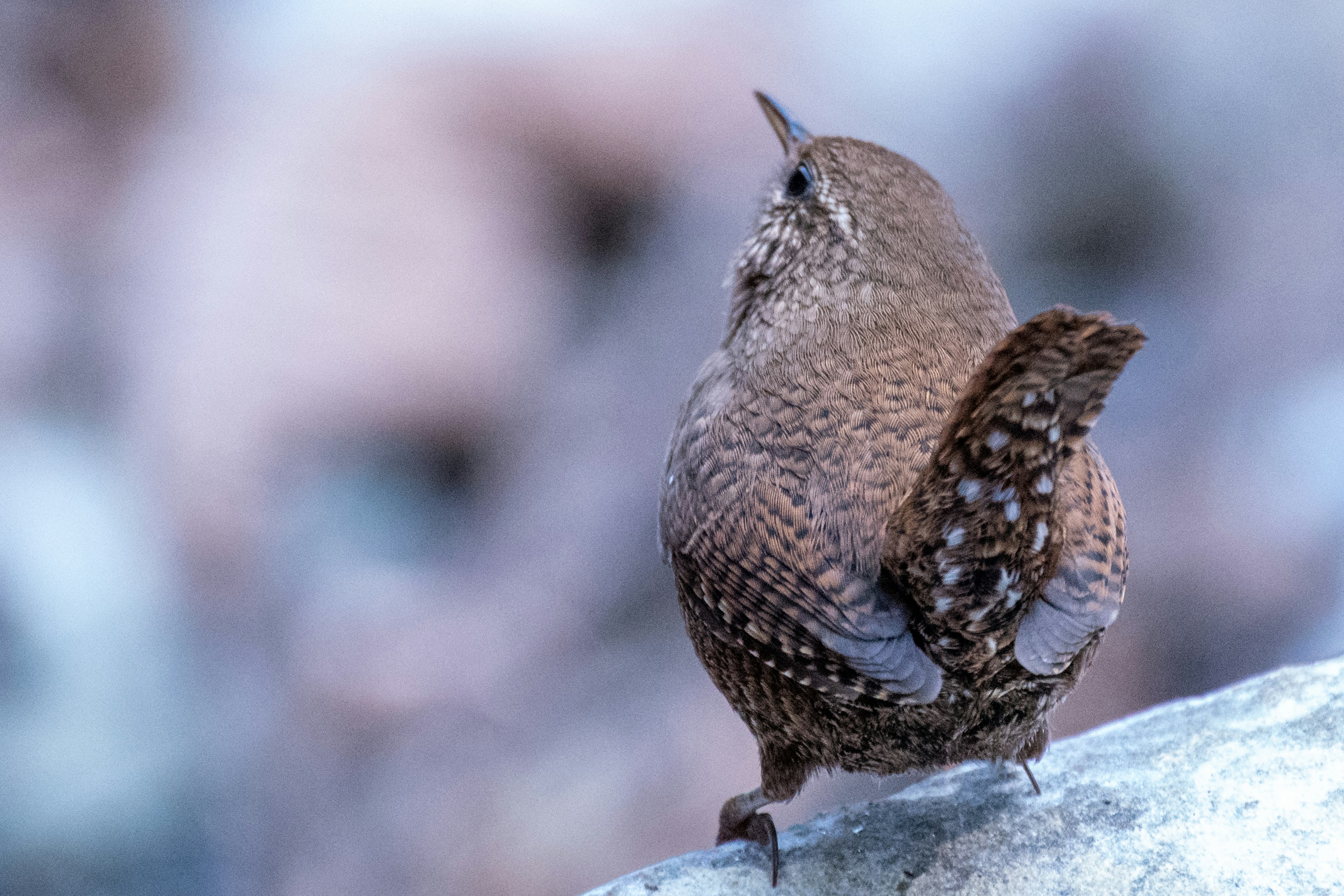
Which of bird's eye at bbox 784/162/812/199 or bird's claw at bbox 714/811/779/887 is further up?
bird's eye at bbox 784/162/812/199

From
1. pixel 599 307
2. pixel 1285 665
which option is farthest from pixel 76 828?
pixel 1285 665

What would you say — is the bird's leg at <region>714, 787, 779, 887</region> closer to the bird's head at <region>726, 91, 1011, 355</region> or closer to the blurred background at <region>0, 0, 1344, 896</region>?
the bird's head at <region>726, 91, 1011, 355</region>

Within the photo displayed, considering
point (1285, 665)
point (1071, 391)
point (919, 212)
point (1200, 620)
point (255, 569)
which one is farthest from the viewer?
point (1200, 620)

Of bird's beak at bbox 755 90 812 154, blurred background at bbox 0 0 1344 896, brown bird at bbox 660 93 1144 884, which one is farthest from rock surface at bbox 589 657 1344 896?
blurred background at bbox 0 0 1344 896

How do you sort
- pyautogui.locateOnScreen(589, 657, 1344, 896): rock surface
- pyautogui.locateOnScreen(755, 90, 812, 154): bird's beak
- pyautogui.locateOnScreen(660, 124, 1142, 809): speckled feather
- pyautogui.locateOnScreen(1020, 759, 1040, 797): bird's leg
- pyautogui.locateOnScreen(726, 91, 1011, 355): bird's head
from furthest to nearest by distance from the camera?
pyautogui.locateOnScreen(755, 90, 812, 154): bird's beak < pyautogui.locateOnScreen(1020, 759, 1040, 797): bird's leg < pyautogui.locateOnScreen(726, 91, 1011, 355): bird's head < pyautogui.locateOnScreen(589, 657, 1344, 896): rock surface < pyautogui.locateOnScreen(660, 124, 1142, 809): speckled feather

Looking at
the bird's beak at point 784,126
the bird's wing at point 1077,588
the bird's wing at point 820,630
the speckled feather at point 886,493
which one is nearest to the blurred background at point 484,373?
the bird's beak at point 784,126

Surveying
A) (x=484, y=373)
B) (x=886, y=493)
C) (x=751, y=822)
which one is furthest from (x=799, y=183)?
(x=484, y=373)

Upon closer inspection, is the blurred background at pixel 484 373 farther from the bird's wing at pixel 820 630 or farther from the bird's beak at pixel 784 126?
the bird's wing at pixel 820 630

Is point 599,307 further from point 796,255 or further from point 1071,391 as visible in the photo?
point 1071,391
